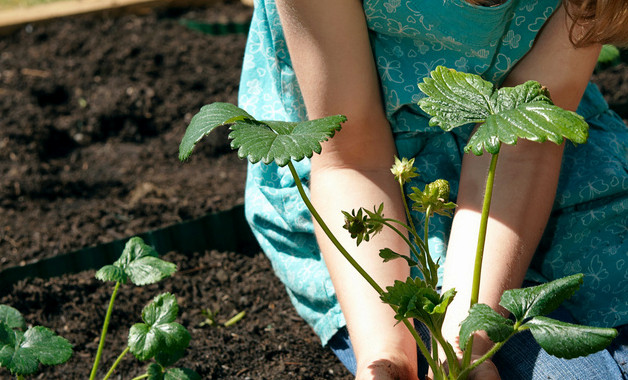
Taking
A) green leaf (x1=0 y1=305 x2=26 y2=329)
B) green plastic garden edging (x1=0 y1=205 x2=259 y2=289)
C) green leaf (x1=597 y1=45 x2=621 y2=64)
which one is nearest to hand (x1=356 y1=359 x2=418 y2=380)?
green leaf (x1=0 y1=305 x2=26 y2=329)

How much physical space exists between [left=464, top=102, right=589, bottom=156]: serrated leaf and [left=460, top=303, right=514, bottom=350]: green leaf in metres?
0.20

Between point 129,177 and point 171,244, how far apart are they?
55 centimetres

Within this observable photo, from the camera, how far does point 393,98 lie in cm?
151

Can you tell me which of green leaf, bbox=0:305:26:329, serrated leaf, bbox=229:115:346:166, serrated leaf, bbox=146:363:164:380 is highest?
serrated leaf, bbox=229:115:346:166

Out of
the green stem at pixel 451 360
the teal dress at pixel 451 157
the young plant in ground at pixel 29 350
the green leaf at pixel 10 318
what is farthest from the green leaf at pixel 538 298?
the green leaf at pixel 10 318

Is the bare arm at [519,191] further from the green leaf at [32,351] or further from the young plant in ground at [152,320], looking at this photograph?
the green leaf at [32,351]

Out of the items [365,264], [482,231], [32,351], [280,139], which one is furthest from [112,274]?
[482,231]

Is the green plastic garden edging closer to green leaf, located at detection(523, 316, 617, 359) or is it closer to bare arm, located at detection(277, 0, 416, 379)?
bare arm, located at detection(277, 0, 416, 379)

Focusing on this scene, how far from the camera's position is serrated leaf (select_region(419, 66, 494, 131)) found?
900 millimetres

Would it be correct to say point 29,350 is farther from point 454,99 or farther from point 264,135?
point 454,99

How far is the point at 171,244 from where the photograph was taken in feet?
6.90

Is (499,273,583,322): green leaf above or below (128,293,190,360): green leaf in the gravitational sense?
above

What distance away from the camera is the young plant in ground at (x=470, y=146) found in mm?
845

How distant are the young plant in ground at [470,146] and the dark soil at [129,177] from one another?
744mm
